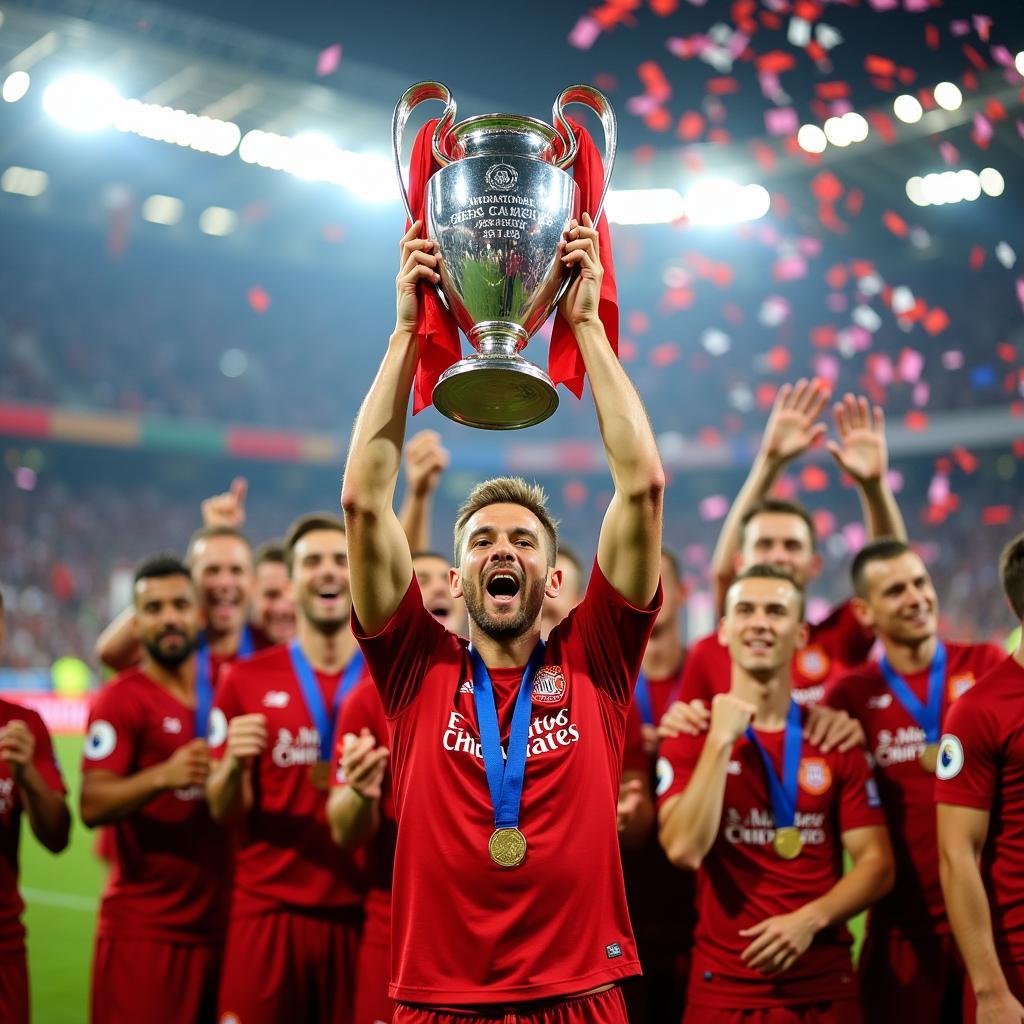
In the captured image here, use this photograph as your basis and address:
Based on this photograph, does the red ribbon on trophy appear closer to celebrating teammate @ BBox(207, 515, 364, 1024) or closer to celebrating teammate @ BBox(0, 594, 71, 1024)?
celebrating teammate @ BBox(207, 515, 364, 1024)

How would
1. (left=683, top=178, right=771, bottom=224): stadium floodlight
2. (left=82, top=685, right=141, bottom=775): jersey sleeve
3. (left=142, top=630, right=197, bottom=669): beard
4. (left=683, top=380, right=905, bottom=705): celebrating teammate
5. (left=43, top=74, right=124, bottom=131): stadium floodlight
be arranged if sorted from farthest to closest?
(left=683, top=178, right=771, bottom=224): stadium floodlight < (left=43, top=74, right=124, bottom=131): stadium floodlight < (left=683, top=380, right=905, bottom=705): celebrating teammate < (left=142, top=630, right=197, bottom=669): beard < (left=82, top=685, right=141, bottom=775): jersey sleeve

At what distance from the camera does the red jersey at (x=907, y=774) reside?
3.78 metres

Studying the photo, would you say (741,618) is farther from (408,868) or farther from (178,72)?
(178,72)

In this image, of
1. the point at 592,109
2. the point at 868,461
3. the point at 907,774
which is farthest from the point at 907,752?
the point at 592,109

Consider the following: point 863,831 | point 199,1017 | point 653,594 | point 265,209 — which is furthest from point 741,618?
point 265,209

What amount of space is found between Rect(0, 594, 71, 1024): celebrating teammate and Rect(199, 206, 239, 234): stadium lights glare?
25.7 meters

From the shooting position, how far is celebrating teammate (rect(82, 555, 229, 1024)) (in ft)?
13.2

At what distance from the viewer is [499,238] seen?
2600 mm

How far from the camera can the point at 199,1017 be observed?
406 centimetres

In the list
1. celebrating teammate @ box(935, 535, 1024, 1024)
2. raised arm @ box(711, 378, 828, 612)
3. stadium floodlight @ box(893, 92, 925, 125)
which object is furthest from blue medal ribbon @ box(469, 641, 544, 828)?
stadium floodlight @ box(893, 92, 925, 125)

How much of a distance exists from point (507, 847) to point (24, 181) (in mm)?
27287

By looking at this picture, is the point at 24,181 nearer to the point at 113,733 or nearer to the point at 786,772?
the point at 113,733

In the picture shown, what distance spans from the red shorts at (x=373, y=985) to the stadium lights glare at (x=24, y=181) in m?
25.6

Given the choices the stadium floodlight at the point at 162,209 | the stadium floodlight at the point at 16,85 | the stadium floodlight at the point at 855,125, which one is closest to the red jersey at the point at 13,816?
the stadium floodlight at the point at 16,85
